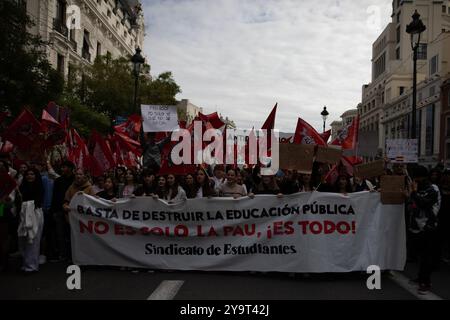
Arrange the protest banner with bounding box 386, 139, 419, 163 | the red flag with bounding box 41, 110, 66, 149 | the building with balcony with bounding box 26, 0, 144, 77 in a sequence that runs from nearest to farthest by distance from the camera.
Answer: the red flag with bounding box 41, 110, 66, 149 < the protest banner with bounding box 386, 139, 419, 163 < the building with balcony with bounding box 26, 0, 144, 77

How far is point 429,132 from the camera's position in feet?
177

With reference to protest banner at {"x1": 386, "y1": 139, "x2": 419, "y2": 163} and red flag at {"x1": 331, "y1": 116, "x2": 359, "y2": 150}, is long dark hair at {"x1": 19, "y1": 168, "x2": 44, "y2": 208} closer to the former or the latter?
red flag at {"x1": 331, "y1": 116, "x2": 359, "y2": 150}

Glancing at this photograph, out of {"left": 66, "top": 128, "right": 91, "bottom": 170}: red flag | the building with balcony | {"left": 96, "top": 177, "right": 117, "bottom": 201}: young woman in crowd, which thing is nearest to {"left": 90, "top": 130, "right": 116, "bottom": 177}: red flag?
{"left": 66, "top": 128, "right": 91, "bottom": 170}: red flag

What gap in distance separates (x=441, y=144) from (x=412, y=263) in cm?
4703

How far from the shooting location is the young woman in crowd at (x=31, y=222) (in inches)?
271

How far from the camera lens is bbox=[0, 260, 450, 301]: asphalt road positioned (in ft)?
18.5

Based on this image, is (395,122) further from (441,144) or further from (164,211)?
(164,211)

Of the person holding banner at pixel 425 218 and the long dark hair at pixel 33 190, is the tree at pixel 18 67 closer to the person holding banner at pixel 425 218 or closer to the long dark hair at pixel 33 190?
the long dark hair at pixel 33 190

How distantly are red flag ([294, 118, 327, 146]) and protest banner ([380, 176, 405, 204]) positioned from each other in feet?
9.96

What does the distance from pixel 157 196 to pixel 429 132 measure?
172 feet

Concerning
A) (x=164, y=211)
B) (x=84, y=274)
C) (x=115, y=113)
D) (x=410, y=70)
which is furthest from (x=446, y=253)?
(x=410, y=70)

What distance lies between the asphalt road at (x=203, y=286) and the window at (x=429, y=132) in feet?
165

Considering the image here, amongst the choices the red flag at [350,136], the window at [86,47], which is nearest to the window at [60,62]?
the window at [86,47]
